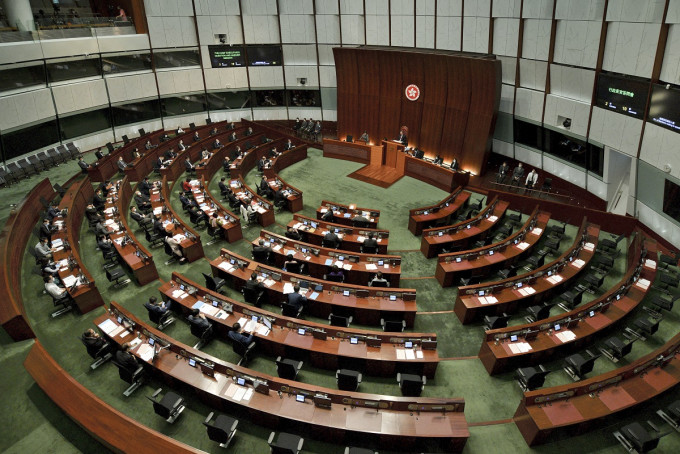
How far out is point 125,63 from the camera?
19.3 metres

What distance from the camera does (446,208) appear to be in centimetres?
1368

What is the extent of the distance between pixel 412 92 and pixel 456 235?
8.48 metres

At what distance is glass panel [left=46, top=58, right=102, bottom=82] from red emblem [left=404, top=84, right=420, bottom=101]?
14247 millimetres

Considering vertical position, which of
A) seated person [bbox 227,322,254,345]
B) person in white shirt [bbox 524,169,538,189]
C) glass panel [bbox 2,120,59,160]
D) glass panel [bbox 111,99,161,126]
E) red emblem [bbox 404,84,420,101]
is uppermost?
red emblem [bbox 404,84,420,101]

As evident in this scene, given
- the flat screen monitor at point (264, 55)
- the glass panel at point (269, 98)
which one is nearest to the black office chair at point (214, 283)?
the glass panel at point (269, 98)

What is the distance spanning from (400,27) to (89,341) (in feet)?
56.4

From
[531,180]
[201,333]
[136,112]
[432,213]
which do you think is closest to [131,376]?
[201,333]

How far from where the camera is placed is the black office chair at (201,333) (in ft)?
27.4

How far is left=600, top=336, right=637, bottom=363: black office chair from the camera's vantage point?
8.01 meters

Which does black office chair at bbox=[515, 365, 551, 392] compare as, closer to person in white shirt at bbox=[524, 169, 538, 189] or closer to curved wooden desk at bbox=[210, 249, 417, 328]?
curved wooden desk at bbox=[210, 249, 417, 328]

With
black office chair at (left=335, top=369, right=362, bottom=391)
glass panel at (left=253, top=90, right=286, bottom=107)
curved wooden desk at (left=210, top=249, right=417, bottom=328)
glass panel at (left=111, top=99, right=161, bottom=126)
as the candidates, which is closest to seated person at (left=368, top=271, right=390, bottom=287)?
curved wooden desk at (left=210, top=249, right=417, bottom=328)

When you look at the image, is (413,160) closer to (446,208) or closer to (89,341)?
(446,208)

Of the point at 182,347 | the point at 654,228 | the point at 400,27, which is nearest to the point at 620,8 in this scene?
the point at 654,228

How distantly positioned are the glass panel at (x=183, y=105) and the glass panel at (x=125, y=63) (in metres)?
1.86
